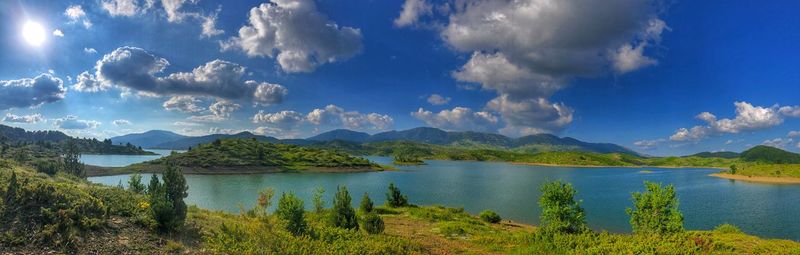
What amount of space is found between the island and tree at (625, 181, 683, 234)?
143 meters

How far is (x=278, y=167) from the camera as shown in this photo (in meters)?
167

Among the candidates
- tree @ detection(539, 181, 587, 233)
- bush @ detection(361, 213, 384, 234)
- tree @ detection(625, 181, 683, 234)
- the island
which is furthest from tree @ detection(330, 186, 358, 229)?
the island

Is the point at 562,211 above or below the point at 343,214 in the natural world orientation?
above

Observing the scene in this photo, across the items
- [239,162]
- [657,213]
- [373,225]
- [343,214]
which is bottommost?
[373,225]

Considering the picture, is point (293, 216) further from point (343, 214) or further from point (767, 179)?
point (767, 179)

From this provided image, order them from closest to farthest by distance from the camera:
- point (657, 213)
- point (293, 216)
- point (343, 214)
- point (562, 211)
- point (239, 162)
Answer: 1. point (293, 216)
2. point (657, 213)
3. point (343, 214)
4. point (562, 211)
5. point (239, 162)

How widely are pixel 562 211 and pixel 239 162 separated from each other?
15045 cm

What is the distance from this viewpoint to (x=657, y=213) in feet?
99.0

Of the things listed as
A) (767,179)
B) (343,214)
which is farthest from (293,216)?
(767,179)

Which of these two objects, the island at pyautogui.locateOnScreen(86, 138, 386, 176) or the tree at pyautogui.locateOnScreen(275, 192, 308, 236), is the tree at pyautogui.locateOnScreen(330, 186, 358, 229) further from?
the island at pyautogui.locateOnScreen(86, 138, 386, 176)

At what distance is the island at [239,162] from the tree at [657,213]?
469 ft

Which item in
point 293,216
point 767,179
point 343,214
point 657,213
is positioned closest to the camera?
point 293,216

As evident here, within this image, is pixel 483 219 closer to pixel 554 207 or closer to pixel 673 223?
pixel 554 207

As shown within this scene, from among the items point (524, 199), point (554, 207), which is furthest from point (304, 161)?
point (554, 207)
